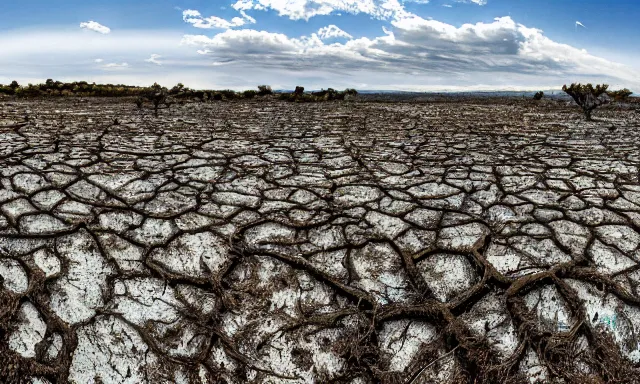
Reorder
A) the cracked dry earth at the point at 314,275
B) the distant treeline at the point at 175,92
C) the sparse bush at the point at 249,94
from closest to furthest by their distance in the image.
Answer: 1. the cracked dry earth at the point at 314,275
2. the distant treeline at the point at 175,92
3. the sparse bush at the point at 249,94

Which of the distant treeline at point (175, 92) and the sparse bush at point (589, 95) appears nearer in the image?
the sparse bush at point (589, 95)

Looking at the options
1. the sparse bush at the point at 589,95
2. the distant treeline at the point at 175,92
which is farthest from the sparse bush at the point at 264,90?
the sparse bush at the point at 589,95

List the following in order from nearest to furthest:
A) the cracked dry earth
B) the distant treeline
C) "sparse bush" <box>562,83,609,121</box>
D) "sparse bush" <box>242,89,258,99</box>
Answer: the cracked dry earth → "sparse bush" <box>562,83,609,121</box> → the distant treeline → "sparse bush" <box>242,89,258,99</box>

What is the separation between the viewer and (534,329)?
3.02m

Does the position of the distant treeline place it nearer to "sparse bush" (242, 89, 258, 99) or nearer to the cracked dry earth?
"sparse bush" (242, 89, 258, 99)

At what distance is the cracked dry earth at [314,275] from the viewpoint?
9.55 ft

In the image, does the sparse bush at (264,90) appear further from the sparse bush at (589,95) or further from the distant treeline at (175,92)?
the sparse bush at (589,95)

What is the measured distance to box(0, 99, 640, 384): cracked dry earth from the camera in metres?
2.91

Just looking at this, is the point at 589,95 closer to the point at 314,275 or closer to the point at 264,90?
the point at 314,275

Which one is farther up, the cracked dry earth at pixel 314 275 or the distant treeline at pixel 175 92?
the distant treeline at pixel 175 92

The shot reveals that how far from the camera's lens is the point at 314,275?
3.30 metres

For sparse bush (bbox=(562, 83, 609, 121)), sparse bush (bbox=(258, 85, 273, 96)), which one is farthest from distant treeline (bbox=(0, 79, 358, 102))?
sparse bush (bbox=(562, 83, 609, 121))

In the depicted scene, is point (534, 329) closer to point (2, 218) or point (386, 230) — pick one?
point (386, 230)

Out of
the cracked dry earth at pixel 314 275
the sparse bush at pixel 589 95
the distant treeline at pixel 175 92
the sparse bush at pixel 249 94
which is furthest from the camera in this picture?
the sparse bush at pixel 249 94
